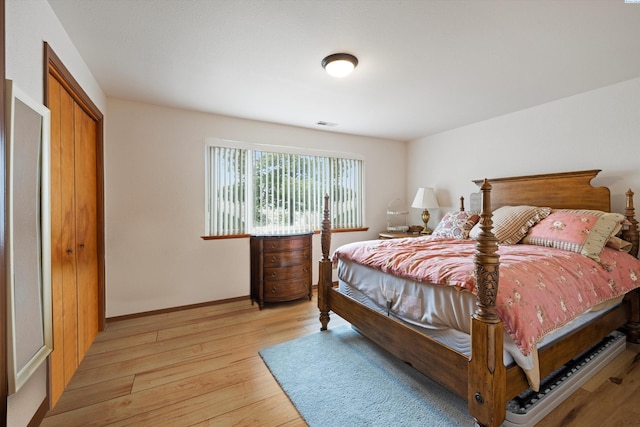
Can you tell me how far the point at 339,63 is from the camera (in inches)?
81.3

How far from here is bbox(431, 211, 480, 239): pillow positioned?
9.82 ft

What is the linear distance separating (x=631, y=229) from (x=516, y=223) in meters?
0.85

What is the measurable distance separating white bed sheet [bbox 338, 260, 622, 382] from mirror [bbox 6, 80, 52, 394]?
6.48ft

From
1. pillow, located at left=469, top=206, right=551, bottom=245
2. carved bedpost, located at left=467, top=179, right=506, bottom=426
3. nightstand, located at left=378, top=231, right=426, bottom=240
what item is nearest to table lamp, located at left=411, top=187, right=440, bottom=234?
nightstand, located at left=378, top=231, right=426, bottom=240

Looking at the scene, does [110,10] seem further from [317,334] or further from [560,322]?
[560,322]

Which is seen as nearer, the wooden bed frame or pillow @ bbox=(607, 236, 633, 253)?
the wooden bed frame

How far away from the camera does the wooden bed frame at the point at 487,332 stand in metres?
1.30

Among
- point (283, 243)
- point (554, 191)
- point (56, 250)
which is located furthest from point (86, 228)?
point (554, 191)

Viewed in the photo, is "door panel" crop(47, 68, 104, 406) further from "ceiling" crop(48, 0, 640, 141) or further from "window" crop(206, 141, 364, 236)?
"window" crop(206, 141, 364, 236)

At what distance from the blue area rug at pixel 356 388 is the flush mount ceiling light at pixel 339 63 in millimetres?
2248

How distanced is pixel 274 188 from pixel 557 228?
3.04 m

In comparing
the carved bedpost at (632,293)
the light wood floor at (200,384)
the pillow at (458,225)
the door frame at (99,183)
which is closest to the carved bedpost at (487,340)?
the light wood floor at (200,384)

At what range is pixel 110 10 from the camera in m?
1.61

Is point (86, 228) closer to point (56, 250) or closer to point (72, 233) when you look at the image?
point (72, 233)
